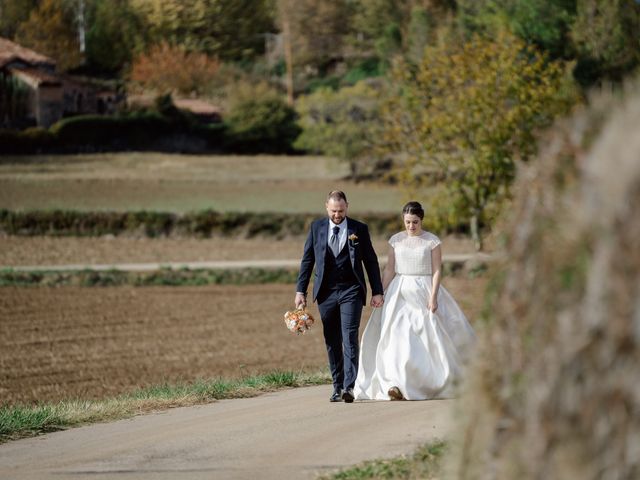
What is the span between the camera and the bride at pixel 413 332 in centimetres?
1048

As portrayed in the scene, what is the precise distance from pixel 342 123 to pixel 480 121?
856 inches

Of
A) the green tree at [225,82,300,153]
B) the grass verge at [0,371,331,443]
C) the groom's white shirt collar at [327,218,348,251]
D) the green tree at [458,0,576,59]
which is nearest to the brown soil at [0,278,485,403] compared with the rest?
the grass verge at [0,371,331,443]

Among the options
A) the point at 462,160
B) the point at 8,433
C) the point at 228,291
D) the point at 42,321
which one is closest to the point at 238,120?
Answer: the point at 462,160

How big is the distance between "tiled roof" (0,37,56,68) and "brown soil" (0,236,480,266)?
23704 millimetres

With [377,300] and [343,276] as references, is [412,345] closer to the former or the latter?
[377,300]

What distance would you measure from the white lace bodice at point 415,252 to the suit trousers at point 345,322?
Answer: 2.41ft

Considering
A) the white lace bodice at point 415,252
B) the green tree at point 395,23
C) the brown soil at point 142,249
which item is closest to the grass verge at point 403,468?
the white lace bodice at point 415,252

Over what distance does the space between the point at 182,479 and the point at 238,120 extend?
190 ft

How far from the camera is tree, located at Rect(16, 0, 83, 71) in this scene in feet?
248

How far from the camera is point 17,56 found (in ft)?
207

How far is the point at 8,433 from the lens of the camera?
944cm

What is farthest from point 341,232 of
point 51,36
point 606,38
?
point 51,36

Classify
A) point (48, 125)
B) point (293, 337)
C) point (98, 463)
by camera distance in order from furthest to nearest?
point (48, 125) → point (293, 337) → point (98, 463)

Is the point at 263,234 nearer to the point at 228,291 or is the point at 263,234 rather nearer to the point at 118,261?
the point at 118,261
